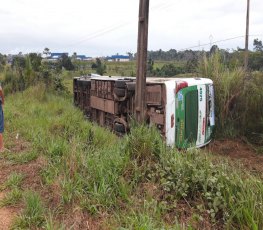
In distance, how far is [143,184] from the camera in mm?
3611

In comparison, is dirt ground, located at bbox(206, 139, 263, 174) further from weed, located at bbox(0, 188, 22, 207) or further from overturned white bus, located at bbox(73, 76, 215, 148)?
weed, located at bbox(0, 188, 22, 207)

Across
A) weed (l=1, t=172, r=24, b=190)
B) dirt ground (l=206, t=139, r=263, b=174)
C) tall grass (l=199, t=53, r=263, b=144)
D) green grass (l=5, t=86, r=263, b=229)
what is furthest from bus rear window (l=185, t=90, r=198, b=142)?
weed (l=1, t=172, r=24, b=190)

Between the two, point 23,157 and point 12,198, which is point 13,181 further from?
point 23,157

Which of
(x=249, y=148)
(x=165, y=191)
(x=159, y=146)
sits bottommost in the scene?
(x=249, y=148)

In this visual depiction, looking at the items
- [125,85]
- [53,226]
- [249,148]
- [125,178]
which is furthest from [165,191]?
[249,148]

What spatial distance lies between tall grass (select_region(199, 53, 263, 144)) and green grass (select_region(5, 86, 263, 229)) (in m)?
5.01

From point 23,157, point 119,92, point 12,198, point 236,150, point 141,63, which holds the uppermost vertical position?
point 141,63

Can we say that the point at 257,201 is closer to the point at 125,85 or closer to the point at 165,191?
the point at 165,191

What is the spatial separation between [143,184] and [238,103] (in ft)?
20.1

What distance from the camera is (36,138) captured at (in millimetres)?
5809

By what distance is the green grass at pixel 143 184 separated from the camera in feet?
9.60

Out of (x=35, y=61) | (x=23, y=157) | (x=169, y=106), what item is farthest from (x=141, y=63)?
(x=35, y=61)

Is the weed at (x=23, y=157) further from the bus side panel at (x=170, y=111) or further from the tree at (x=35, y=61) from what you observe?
the tree at (x=35, y=61)

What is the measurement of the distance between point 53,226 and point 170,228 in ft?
3.43
